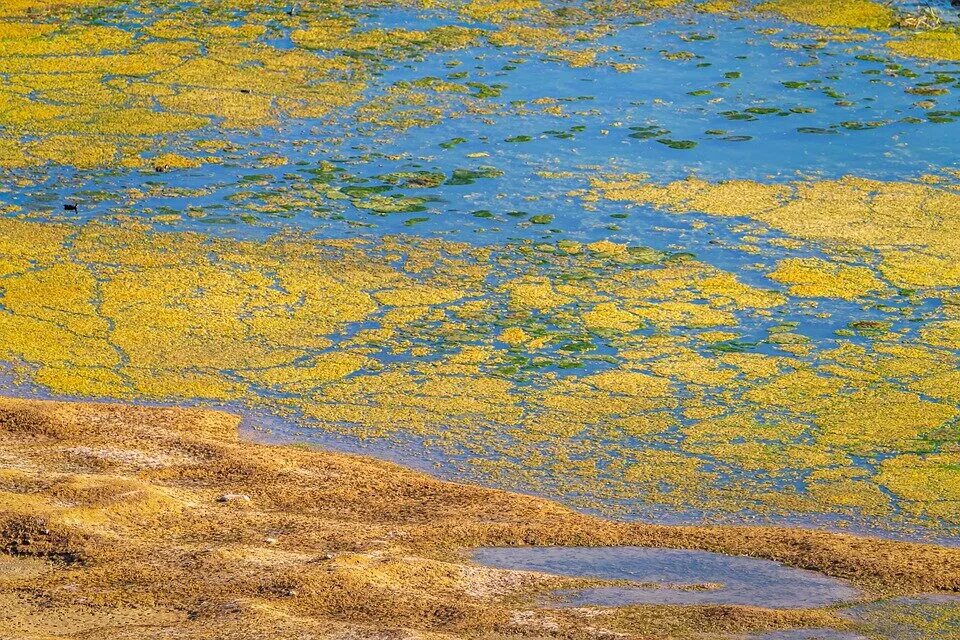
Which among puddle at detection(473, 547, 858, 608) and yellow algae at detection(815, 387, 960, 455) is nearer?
puddle at detection(473, 547, 858, 608)

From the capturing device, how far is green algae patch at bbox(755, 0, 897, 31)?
1579 centimetres

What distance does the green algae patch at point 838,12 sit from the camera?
1579 centimetres

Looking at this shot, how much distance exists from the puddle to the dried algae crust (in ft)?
0.33

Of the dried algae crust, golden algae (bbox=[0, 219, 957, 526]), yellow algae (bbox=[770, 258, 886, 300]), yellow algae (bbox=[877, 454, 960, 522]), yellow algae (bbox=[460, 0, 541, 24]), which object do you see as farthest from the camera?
yellow algae (bbox=[460, 0, 541, 24])

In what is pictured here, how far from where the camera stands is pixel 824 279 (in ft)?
31.9

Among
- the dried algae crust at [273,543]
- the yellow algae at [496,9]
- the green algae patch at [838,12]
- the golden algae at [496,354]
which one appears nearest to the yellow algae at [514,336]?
the golden algae at [496,354]

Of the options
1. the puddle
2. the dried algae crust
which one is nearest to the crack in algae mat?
the dried algae crust

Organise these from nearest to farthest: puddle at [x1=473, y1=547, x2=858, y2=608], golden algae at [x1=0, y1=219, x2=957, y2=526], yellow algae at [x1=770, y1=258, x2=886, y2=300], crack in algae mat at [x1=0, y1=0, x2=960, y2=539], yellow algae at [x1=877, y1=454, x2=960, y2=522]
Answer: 1. puddle at [x1=473, y1=547, x2=858, y2=608]
2. yellow algae at [x1=877, y1=454, x2=960, y2=522]
3. golden algae at [x1=0, y1=219, x2=957, y2=526]
4. crack in algae mat at [x1=0, y1=0, x2=960, y2=539]
5. yellow algae at [x1=770, y1=258, x2=886, y2=300]

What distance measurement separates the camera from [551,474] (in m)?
7.21

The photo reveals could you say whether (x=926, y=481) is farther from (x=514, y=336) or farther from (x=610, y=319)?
(x=514, y=336)

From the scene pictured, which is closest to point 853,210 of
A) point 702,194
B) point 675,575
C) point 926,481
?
point 702,194

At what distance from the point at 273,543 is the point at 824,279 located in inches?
201

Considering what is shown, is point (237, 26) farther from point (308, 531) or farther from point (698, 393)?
point (308, 531)

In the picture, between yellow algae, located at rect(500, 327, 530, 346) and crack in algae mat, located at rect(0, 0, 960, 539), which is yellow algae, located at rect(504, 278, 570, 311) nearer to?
crack in algae mat, located at rect(0, 0, 960, 539)
